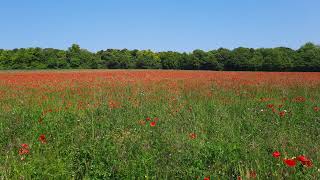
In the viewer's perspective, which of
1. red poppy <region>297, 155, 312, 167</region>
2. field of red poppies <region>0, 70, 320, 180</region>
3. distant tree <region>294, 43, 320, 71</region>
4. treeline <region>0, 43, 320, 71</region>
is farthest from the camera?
treeline <region>0, 43, 320, 71</region>

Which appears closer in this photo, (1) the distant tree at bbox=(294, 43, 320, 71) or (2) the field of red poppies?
(2) the field of red poppies

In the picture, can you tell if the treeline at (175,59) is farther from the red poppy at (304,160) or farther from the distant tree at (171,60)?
the red poppy at (304,160)

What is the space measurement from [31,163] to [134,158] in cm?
133

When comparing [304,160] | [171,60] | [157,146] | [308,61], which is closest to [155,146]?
[157,146]

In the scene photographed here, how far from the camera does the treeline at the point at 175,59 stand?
173 ft

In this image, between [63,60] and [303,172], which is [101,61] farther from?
[303,172]

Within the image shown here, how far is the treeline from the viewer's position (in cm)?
5259

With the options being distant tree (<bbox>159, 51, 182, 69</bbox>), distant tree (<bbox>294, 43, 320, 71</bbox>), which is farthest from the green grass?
distant tree (<bbox>159, 51, 182, 69</bbox>)

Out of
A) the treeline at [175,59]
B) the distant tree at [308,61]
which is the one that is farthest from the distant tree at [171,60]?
the distant tree at [308,61]

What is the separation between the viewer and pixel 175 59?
6544 cm

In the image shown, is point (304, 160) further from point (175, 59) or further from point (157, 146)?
point (175, 59)

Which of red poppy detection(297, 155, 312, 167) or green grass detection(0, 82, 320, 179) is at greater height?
red poppy detection(297, 155, 312, 167)

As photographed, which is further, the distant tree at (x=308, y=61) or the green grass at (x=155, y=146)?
the distant tree at (x=308, y=61)

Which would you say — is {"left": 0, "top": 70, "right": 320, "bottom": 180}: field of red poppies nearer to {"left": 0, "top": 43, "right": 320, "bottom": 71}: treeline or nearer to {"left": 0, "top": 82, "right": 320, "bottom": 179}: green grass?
{"left": 0, "top": 82, "right": 320, "bottom": 179}: green grass
